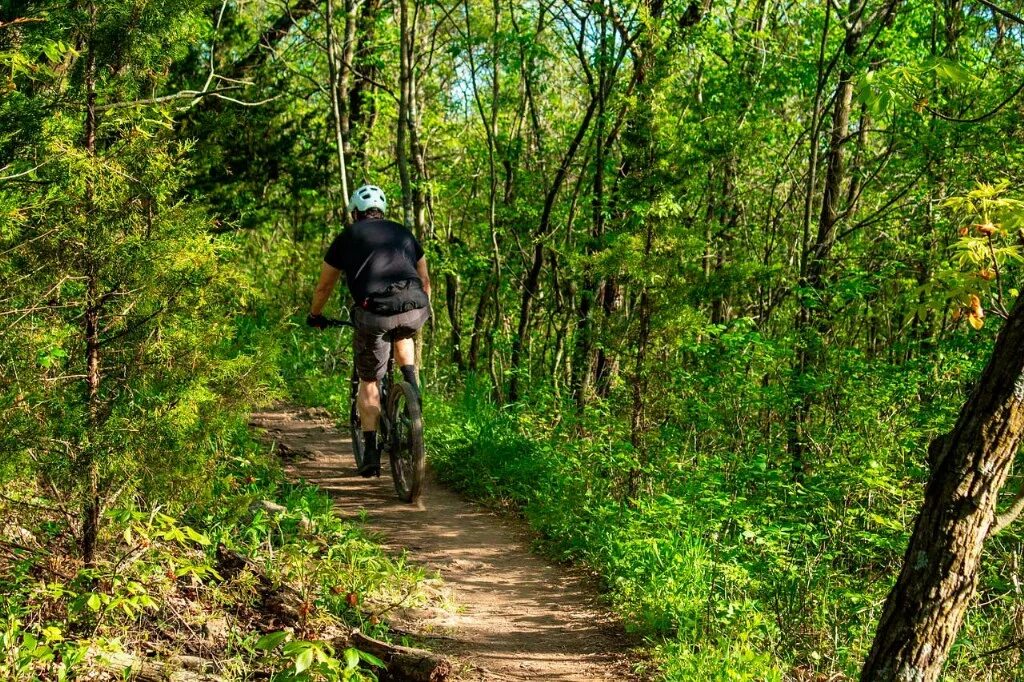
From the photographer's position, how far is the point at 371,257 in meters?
6.30

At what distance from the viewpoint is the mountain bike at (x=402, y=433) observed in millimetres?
6387

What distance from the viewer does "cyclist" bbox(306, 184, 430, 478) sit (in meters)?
6.33

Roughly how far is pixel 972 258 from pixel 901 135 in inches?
319

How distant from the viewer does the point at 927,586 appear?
11.2 ft

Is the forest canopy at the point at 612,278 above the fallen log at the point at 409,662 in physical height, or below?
above

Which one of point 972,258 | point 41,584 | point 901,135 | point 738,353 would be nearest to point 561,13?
point 901,135

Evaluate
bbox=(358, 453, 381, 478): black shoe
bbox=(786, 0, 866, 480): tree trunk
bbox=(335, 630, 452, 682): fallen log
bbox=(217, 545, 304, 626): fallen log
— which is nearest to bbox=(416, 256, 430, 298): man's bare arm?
bbox=(358, 453, 381, 478): black shoe

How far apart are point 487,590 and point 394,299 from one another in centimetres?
218

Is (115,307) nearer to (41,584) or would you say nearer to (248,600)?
(41,584)

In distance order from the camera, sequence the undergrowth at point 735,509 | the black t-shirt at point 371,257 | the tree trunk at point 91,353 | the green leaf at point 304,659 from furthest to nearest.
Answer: the black t-shirt at point 371,257
the undergrowth at point 735,509
the tree trunk at point 91,353
the green leaf at point 304,659

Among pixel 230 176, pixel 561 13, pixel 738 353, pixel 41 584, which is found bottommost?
pixel 41 584

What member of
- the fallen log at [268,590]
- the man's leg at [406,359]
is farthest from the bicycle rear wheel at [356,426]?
the fallen log at [268,590]

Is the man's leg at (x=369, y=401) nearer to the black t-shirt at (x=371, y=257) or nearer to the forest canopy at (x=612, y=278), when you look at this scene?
the black t-shirt at (x=371, y=257)

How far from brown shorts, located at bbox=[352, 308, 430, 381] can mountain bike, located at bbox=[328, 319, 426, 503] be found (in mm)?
95
